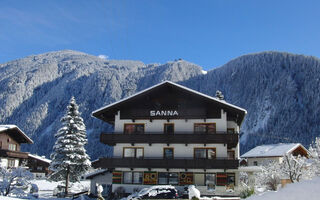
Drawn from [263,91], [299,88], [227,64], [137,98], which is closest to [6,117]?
[227,64]

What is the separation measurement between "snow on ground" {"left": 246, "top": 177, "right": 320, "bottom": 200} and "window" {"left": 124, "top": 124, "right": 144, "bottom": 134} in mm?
23045

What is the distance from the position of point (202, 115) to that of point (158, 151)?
5.56 metres

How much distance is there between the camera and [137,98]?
34938 millimetres

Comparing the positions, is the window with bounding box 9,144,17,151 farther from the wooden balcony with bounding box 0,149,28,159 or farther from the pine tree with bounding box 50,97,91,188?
the pine tree with bounding box 50,97,91,188

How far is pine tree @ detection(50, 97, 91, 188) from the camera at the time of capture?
3881 cm

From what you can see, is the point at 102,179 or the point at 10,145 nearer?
the point at 102,179

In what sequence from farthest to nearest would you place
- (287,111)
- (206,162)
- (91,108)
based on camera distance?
1. (91,108)
2. (287,111)
3. (206,162)

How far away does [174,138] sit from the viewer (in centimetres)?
3259

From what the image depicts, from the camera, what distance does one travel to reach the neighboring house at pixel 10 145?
47.3 metres

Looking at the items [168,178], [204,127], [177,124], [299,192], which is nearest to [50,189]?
[168,178]

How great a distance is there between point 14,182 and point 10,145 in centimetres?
2124

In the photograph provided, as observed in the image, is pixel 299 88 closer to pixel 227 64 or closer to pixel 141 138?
pixel 227 64

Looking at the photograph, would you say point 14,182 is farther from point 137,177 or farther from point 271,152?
point 271,152

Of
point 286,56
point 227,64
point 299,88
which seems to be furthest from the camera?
point 227,64
